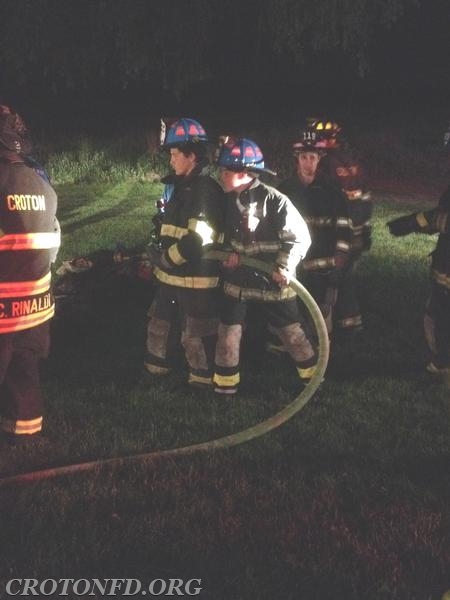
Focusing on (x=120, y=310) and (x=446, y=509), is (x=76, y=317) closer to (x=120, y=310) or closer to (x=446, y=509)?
(x=120, y=310)

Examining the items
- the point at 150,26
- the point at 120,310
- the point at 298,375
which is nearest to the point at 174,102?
the point at 150,26

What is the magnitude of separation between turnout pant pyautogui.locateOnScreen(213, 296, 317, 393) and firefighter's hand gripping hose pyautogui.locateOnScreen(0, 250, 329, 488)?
1.14ft

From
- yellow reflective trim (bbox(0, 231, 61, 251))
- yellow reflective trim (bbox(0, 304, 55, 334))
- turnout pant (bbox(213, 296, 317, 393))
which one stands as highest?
yellow reflective trim (bbox(0, 231, 61, 251))

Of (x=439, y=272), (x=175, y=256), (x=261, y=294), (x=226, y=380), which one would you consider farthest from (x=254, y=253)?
(x=439, y=272)

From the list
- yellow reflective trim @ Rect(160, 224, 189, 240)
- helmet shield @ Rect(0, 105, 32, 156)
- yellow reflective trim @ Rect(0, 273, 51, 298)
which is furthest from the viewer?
yellow reflective trim @ Rect(160, 224, 189, 240)

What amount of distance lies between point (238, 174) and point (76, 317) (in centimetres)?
313

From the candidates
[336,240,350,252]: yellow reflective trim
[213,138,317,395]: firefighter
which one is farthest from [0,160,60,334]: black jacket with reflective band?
[336,240,350,252]: yellow reflective trim

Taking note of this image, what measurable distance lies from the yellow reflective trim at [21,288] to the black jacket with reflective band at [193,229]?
124cm

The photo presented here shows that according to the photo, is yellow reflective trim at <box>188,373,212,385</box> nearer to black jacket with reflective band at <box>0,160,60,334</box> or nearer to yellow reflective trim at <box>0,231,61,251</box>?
black jacket with reflective band at <box>0,160,60,334</box>

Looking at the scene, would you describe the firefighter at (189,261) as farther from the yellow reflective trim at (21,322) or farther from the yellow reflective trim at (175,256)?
the yellow reflective trim at (21,322)

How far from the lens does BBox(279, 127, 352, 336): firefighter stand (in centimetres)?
661

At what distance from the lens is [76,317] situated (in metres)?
8.17

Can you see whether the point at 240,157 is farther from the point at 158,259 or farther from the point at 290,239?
the point at 158,259

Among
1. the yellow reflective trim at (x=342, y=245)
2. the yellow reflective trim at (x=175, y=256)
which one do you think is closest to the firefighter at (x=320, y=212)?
the yellow reflective trim at (x=342, y=245)
